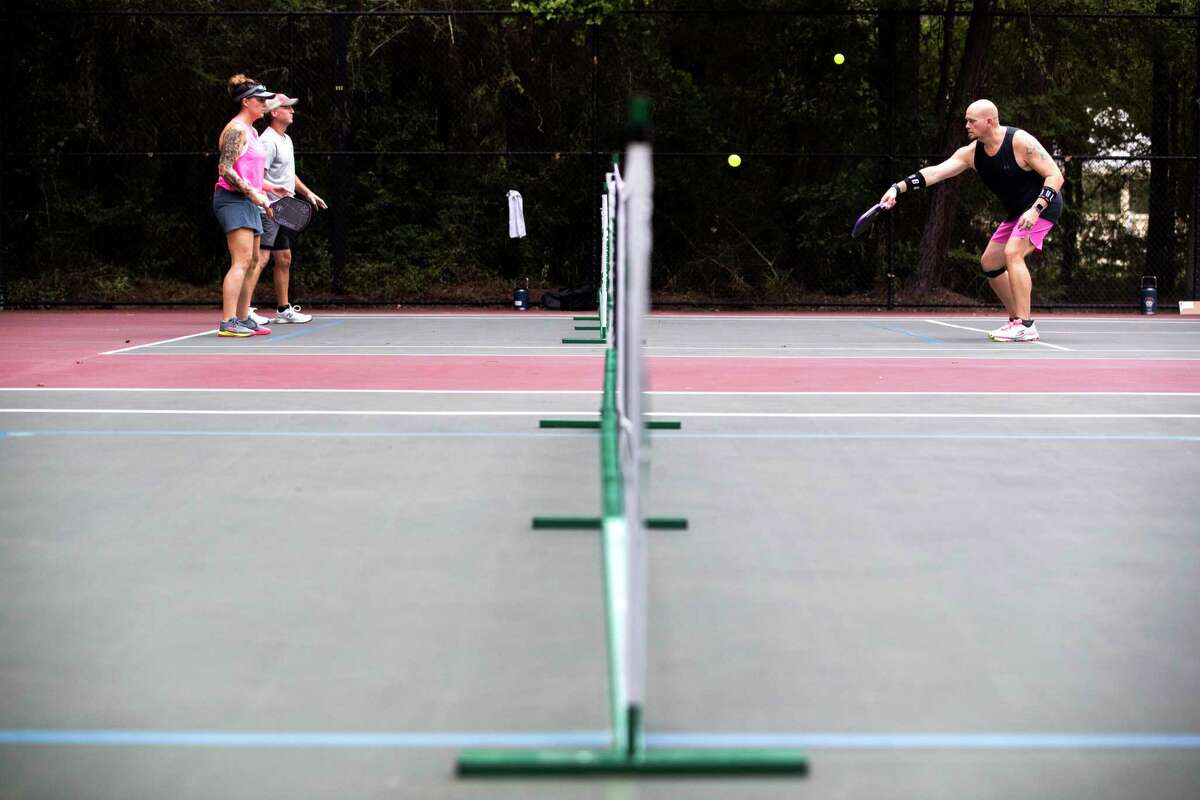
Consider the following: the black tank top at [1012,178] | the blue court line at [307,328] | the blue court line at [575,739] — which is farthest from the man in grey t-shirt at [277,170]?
the blue court line at [575,739]

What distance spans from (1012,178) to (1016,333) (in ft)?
4.39

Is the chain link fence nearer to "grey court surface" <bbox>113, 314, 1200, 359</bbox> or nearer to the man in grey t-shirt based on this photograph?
"grey court surface" <bbox>113, 314, 1200, 359</bbox>

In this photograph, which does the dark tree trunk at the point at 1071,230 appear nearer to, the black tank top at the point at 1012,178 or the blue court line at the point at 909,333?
the blue court line at the point at 909,333

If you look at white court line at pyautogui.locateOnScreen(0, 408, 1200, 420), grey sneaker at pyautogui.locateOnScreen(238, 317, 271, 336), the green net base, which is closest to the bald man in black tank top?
white court line at pyautogui.locateOnScreen(0, 408, 1200, 420)

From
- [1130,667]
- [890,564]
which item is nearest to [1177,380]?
[890,564]

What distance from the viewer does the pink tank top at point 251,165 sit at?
41.3 feet

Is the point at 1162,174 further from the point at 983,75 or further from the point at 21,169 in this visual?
the point at 21,169

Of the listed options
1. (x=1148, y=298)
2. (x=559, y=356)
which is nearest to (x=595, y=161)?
(x=559, y=356)

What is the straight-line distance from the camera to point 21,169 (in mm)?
19703

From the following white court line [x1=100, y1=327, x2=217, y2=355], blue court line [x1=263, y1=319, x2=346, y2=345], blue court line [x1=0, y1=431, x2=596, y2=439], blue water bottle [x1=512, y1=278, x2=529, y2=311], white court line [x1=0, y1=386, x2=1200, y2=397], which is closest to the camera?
blue court line [x1=0, y1=431, x2=596, y2=439]

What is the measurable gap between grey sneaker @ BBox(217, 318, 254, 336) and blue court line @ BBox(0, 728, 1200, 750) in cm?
1044

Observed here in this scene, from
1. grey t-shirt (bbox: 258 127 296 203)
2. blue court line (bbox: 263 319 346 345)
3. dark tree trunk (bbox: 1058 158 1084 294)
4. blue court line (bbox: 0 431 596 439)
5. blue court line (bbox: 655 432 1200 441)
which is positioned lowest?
blue court line (bbox: 655 432 1200 441)

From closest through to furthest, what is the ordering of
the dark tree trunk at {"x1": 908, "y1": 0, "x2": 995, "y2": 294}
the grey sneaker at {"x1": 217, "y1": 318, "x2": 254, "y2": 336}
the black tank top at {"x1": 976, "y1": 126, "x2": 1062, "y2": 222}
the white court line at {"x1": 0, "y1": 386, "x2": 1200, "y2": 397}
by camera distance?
the white court line at {"x1": 0, "y1": 386, "x2": 1200, "y2": 397} < the black tank top at {"x1": 976, "y1": 126, "x2": 1062, "y2": 222} < the grey sneaker at {"x1": 217, "y1": 318, "x2": 254, "y2": 336} < the dark tree trunk at {"x1": 908, "y1": 0, "x2": 995, "y2": 294}

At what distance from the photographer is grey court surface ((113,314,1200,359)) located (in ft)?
39.8
